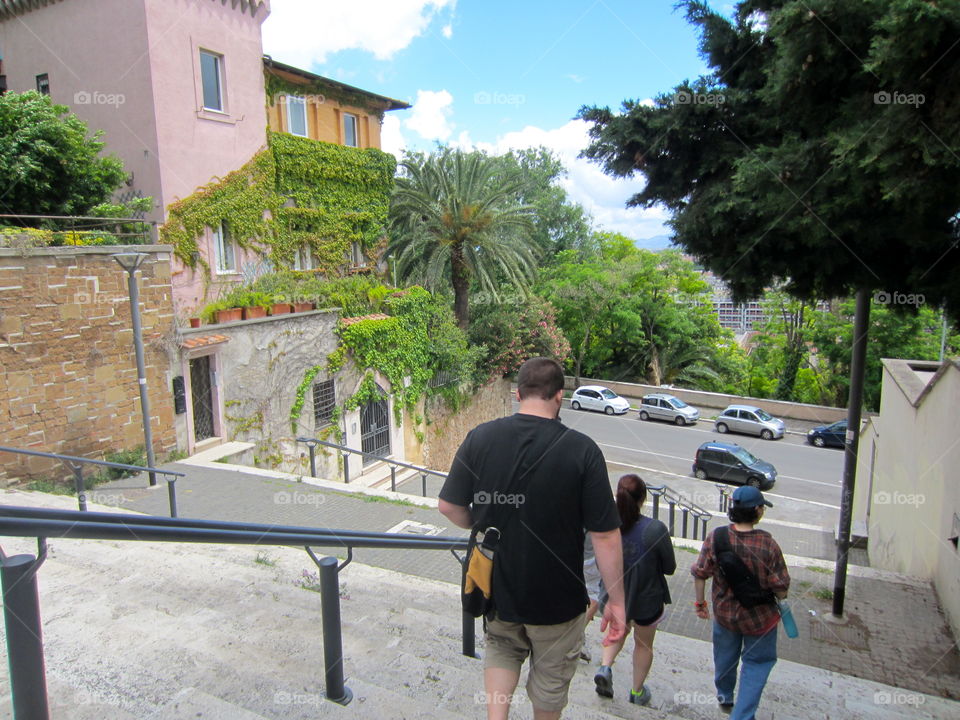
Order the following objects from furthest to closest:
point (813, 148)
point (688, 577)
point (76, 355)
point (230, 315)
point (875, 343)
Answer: point (875, 343), point (230, 315), point (76, 355), point (688, 577), point (813, 148)

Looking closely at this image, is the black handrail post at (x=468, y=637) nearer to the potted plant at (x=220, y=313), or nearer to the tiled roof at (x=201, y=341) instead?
the tiled roof at (x=201, y=341)

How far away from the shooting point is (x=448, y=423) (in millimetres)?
21625

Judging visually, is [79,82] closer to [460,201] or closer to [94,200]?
[94,200]

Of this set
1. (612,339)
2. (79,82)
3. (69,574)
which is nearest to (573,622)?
(69,574)

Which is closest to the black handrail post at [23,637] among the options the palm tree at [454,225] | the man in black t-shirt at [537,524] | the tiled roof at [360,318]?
the man in black t-shirt at [537,524]

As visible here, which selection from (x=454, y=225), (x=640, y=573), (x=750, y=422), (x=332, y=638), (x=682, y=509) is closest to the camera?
(x=332, y=638)

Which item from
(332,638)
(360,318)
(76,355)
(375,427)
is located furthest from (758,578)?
(375,427)

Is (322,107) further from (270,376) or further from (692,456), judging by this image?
(692,456)

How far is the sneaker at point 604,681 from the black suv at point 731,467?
761 inches

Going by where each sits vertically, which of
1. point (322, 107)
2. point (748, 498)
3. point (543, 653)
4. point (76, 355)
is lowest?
point (543, 653)

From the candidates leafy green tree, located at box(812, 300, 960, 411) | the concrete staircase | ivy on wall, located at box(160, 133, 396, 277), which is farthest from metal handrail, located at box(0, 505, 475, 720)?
leafy green tree, located at box(812, 300, 960, 411)

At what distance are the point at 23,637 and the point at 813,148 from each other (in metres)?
5.53

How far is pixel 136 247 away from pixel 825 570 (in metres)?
12.0

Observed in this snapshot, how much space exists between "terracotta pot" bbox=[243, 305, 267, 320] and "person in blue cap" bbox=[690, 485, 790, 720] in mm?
11717
